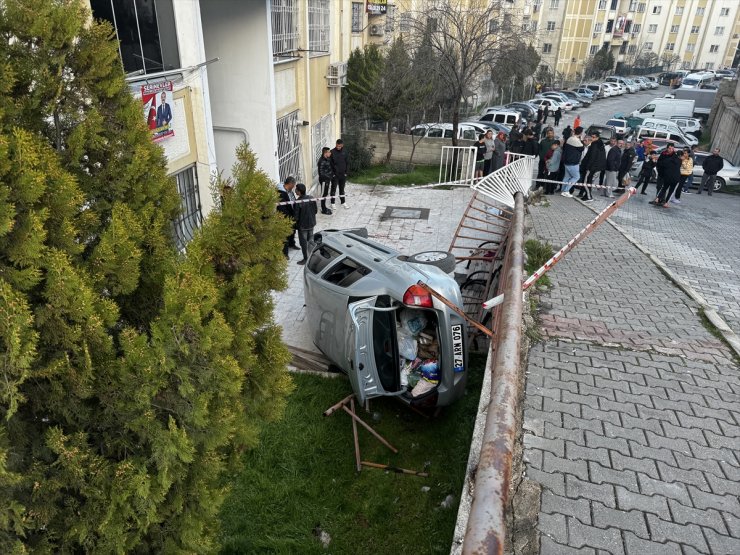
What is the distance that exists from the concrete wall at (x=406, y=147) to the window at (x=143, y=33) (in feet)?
44.8

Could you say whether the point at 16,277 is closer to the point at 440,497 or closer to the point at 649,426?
the point at 440,497

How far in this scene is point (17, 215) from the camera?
1.99m

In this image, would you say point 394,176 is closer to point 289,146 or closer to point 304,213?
point 289,146

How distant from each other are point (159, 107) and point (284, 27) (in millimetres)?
6036

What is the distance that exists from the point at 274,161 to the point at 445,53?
977 cm

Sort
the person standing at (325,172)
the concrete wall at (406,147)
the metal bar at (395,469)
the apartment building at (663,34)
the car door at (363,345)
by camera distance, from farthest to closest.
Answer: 1. the apartment building at (663,34)
2. the concrete wall at (406,147)
3. the person standing at (325,172)
4. the car door at (363,345)
5. the metal bar at (395,469)

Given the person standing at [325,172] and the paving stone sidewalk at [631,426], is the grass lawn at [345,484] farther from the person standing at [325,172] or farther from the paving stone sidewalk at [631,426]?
the person standing at [325,172]

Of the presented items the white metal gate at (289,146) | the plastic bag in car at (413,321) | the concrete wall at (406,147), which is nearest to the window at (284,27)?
the white metal gate at (289,146)

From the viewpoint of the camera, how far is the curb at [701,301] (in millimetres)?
5883

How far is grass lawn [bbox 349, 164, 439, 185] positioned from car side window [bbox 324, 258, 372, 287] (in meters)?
10.3

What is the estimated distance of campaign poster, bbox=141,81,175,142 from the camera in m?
6.52

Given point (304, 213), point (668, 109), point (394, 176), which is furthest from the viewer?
point (668, 109)

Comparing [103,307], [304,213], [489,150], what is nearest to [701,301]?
[304,213]

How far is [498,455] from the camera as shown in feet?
8.41
